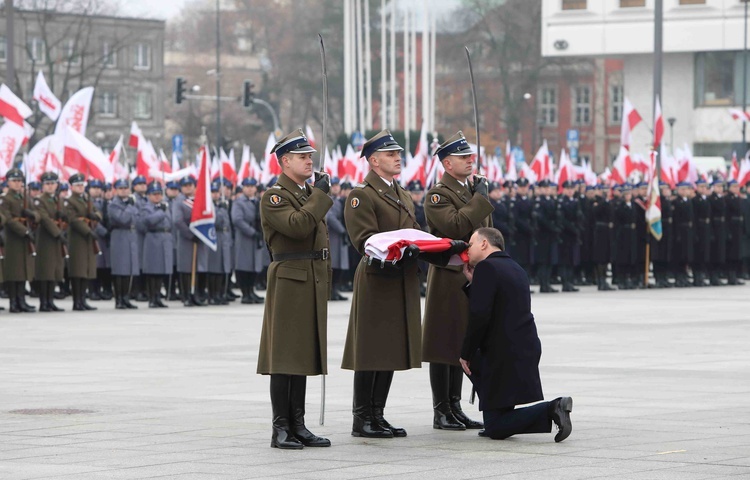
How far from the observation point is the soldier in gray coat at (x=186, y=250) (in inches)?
1022

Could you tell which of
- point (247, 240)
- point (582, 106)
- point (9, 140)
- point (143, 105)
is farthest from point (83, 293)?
point (582, 106)

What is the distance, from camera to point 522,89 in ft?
277

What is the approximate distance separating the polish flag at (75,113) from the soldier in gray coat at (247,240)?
2817mm

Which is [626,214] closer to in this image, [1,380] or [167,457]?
[1,380]

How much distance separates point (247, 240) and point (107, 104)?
6854 centimetres

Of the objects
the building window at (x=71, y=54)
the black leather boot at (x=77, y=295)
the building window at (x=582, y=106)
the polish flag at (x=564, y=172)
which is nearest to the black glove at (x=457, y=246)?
the black leather boot at (x=77, y=295)

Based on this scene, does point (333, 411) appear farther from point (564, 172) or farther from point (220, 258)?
point (564, 172)

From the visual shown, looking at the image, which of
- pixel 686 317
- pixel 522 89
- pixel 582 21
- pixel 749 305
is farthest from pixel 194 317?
pixel 522 89

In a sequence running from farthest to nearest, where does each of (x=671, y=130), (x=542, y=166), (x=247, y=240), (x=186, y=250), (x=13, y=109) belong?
(x=671, y=130)
(x=542, y=166)
(x=247, y=240)
(x=186, y=250)
(x=13, y=109)

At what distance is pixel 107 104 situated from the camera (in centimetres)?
9356

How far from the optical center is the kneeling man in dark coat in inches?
408

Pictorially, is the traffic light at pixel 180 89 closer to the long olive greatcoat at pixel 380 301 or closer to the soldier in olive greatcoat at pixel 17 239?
the soldier in olive greatcoat at pixel 17 239

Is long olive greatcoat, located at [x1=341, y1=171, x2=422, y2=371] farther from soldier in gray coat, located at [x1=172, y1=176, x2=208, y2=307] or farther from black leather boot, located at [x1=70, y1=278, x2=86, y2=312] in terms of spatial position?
soldier in gray coat, located at [x1=172, y1=176, x2=208, y2=307]

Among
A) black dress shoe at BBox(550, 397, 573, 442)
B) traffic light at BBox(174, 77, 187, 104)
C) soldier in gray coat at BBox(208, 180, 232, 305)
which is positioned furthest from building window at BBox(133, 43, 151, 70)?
black dress shoe at BBox(550, 397, 573, 442)
